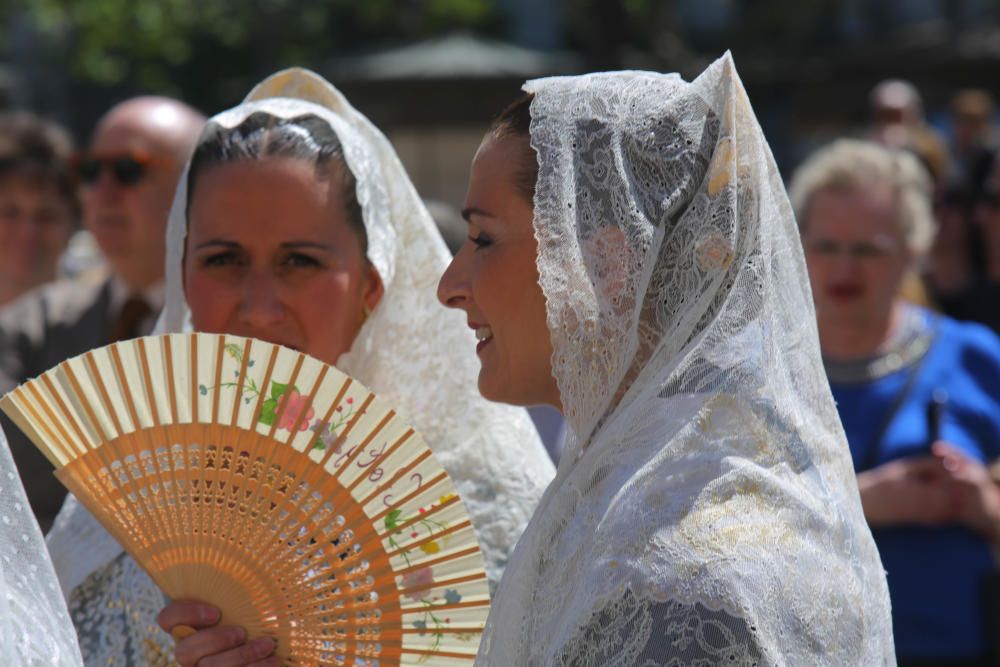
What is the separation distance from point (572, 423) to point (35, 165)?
11.2ft

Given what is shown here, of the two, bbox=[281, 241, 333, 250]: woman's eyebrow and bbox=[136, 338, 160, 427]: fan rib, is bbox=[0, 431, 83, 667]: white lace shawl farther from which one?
bbox=[281, 241, 333, 250]: woman's eyebrow

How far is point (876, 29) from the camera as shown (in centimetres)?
2483

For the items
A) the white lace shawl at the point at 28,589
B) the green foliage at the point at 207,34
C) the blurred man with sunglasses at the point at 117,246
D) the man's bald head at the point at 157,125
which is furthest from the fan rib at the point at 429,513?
the green foliage at the point at 207,34

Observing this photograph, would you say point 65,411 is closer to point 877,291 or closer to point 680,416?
point 680,416

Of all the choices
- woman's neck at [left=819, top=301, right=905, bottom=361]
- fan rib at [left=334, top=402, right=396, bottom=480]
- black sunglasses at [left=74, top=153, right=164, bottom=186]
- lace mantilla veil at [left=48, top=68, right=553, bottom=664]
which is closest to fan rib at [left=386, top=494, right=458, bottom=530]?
fan rib at [left=334, top=402, right=396, bottom=480]

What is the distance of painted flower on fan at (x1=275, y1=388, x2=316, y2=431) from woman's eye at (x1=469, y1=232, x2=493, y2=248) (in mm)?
336

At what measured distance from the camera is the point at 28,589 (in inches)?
71.0

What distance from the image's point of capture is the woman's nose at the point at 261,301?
103 inches

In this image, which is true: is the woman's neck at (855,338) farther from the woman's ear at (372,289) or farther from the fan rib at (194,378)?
the fan rib at (194,378)

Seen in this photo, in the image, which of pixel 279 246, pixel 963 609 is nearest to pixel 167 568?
pixel 279 246

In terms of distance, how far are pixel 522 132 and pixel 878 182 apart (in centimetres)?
242

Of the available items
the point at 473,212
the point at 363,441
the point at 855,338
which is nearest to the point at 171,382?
the point at 363,441

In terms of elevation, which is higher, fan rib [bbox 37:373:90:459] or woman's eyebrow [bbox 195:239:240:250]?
woman's eyebrow [bbox 195:239:240:250]

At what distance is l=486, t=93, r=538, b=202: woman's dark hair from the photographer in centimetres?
220
